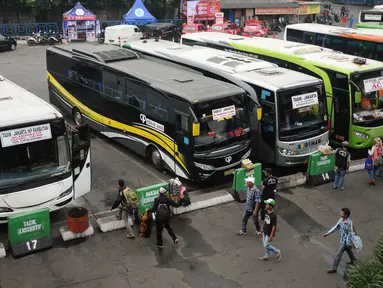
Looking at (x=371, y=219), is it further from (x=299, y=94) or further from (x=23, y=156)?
(x=23, y=156)

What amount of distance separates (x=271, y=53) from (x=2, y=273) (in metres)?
12.7

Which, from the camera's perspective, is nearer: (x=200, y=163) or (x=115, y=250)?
(x=115, y=250)

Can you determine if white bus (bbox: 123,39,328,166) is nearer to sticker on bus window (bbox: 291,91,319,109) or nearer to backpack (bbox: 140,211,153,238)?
sticker on bus window (bbox: 291,91,319,109)

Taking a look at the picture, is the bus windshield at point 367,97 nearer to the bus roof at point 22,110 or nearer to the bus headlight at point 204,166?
the bus headlight at point 204,166

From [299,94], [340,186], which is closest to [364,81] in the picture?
[299,94]

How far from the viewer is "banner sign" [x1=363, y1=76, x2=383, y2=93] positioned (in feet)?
51.3

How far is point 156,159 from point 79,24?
26.7m

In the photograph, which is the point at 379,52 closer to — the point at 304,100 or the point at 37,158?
the point at 304,100

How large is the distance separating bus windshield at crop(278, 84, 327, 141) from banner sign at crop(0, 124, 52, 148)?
652cm

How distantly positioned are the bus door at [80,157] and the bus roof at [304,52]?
8567 millimetres

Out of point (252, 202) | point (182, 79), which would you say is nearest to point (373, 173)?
point (252, 202)

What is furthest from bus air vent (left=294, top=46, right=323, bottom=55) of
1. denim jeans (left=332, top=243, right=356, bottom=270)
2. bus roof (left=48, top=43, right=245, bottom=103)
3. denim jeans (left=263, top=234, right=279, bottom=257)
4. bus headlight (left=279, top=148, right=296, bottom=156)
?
denim jeans (left=332, top=243, right=356, bottom=270)

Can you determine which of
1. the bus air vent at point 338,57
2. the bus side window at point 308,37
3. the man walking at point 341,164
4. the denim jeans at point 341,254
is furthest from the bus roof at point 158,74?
the bus side window at point 308,37

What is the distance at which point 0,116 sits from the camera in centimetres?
1094
